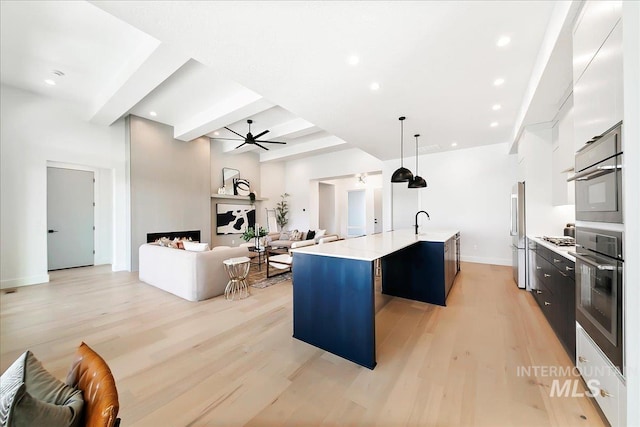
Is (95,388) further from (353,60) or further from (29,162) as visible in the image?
(29,162)

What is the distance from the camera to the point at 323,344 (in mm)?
2199

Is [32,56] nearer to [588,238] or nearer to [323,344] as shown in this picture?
[323,344]

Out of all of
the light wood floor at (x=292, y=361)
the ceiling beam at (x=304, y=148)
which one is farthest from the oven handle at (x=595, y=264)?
the ceiling beam at (x=304, y=148)

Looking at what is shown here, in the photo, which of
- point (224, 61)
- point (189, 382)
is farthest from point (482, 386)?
point (224, 61)

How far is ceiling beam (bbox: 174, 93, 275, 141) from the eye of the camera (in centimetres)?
411

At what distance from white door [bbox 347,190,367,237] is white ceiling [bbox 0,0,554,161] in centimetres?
497

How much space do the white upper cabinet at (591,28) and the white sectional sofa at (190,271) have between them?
166 inches

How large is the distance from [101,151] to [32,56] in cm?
215

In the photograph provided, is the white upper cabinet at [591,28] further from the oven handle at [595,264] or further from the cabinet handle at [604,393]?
the cabinet handle at [604,393]

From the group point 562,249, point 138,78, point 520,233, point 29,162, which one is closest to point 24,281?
point 29,162

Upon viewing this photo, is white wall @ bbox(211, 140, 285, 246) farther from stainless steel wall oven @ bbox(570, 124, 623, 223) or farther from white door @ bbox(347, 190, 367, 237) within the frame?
stainless steel wall oven @ bbox(570, 124, 623, 223)

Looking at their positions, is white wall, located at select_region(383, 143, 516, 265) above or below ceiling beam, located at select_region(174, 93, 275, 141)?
below

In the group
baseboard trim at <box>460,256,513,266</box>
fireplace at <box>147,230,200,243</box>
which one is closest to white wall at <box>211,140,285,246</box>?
fireplace at <box>147,230,200,243</box>

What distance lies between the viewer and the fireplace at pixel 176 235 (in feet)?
18.4
